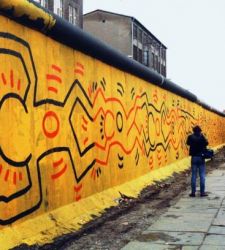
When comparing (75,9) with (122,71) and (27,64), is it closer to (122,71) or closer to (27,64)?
(122,71)

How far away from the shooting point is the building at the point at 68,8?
4206 centimetres

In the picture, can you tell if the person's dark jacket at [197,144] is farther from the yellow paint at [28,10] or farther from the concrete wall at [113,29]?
the concrete wall at [113,29]

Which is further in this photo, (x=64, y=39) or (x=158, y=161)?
(x=158, y=161)

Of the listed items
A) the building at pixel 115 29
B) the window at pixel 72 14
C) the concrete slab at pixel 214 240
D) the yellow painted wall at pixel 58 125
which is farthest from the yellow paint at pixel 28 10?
the building at pixel 115 29

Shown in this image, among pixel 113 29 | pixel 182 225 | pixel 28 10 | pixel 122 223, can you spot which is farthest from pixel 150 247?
pixel 113 29

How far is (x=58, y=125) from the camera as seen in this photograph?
305 inches

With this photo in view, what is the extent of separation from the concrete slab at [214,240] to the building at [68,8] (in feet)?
118

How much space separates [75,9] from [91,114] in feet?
132

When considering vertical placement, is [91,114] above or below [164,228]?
above

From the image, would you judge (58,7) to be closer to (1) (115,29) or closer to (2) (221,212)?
(1) (115,29)

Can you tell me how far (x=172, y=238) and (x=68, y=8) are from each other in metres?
41.1

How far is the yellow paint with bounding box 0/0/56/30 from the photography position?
620 cm

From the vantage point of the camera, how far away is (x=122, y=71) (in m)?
11.6

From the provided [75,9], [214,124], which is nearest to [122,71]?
[214,124]
